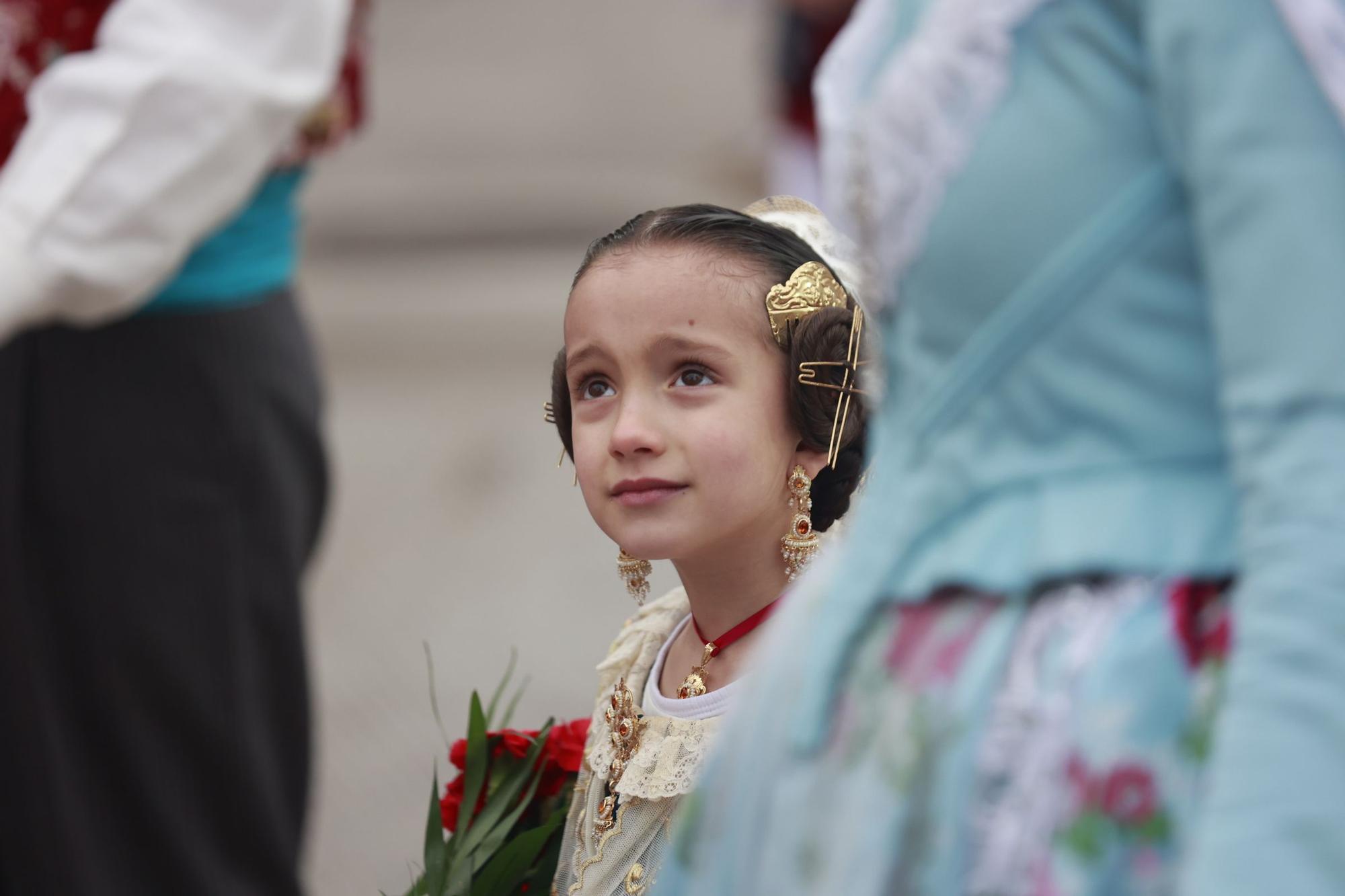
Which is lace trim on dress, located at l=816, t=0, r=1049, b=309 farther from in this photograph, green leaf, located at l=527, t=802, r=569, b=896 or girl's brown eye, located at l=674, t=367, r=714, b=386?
green leaf, located at l=527, t=802, r=569, b=896

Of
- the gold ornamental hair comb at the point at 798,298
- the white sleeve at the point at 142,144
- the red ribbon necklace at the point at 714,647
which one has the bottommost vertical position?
the red ribbon necklace at the point at 714,647

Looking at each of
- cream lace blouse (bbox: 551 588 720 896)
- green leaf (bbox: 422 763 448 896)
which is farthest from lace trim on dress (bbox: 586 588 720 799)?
green leaf (bbox: 422 763 448 896)

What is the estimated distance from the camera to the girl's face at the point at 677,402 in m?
1.42

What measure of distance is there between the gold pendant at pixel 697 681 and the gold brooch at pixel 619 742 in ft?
0.13

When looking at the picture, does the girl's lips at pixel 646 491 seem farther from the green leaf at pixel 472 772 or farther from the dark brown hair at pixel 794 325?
the green leaf at pixel 472 772

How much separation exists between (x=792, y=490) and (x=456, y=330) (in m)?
5.91

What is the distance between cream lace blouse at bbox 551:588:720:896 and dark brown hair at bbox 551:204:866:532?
21 centimetres

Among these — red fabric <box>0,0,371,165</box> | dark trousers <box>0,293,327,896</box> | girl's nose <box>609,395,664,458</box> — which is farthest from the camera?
dark trousers <box>0,293,327,896</box>

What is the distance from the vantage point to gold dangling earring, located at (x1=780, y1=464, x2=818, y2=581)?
1.50m

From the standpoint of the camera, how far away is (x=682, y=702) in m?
1.49

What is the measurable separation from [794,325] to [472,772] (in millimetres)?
477

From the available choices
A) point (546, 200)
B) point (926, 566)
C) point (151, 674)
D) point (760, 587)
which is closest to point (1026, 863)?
point (926, 566)

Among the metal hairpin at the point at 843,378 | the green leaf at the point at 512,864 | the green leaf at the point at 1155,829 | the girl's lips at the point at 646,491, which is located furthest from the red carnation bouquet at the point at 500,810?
the green leaf at the point at 1155,829

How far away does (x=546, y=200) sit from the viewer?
344 inches
